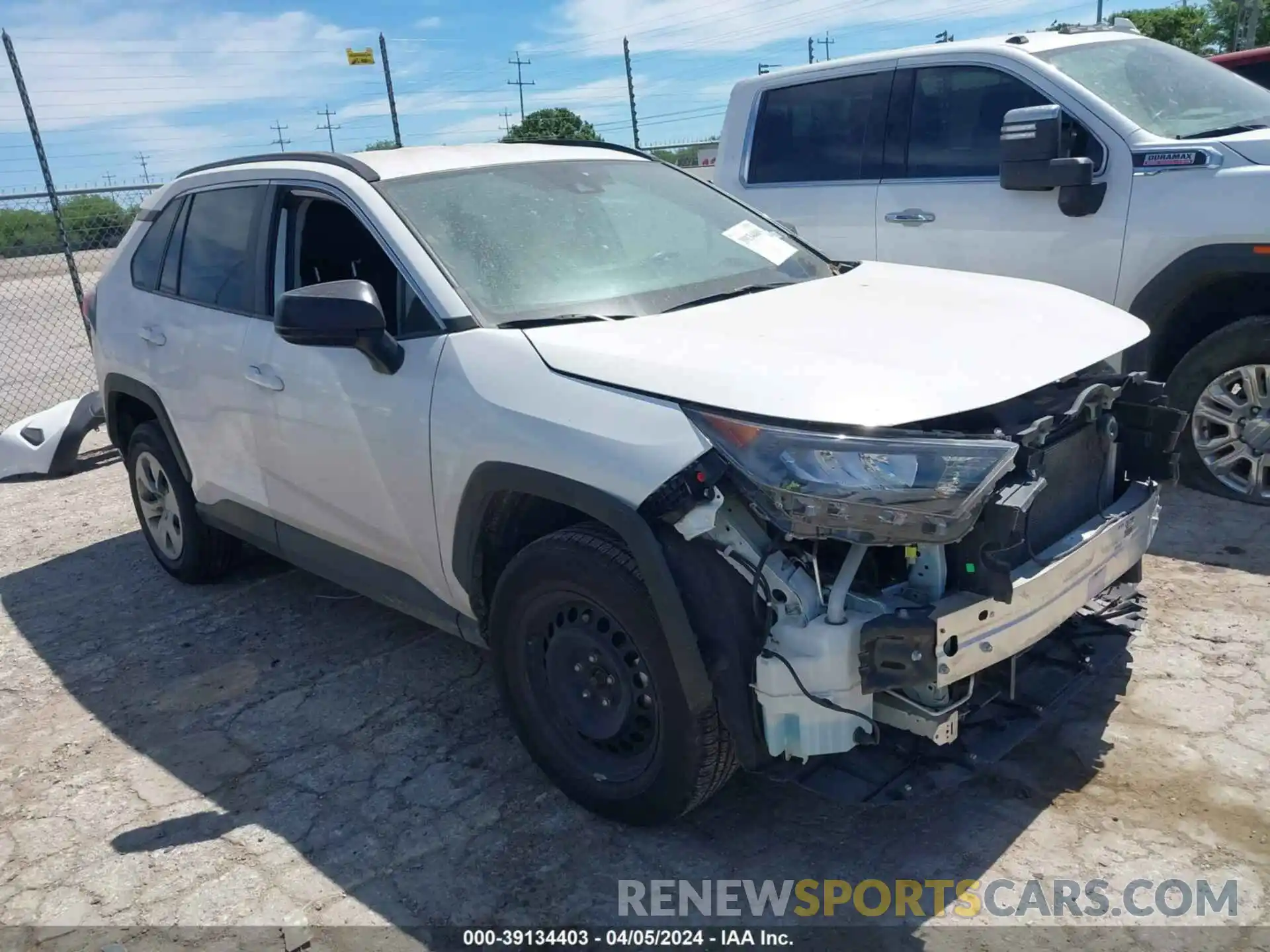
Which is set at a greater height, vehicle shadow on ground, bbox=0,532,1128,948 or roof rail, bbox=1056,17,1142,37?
roof rail, bbox=1056,17,1142,37

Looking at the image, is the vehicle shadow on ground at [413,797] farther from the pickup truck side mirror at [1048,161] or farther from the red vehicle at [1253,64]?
the red vehicle at [1253,64]

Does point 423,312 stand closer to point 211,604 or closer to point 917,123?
point 211,604

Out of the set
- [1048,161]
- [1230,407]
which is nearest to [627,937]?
[1230,407]

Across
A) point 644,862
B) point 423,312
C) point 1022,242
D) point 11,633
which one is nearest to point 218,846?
point 644,862

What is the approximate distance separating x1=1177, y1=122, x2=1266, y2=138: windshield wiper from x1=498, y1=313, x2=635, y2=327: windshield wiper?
11.1 ft

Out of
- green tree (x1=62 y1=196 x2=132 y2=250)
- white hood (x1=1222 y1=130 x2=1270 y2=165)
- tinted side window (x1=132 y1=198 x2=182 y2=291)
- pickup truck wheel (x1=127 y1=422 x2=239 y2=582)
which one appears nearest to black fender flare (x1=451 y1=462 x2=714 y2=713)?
pickup truck wheel (x1=127 y1=422 x2=239 y2=582)

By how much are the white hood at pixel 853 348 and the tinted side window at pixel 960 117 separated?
222 centimetres

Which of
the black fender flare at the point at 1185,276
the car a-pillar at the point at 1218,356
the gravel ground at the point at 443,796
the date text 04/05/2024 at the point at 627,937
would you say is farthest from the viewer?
the car a-pillar at the point at 1218,356

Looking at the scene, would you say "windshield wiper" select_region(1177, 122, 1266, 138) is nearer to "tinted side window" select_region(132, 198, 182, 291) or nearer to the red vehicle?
the red vehicle

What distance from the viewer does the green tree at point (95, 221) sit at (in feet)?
34.6

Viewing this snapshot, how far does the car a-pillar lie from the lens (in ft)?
15.5

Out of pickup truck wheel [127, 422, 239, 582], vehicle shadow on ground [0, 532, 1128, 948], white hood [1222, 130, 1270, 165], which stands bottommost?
vehicle shadow on ground [0, 532, 1128, 948]

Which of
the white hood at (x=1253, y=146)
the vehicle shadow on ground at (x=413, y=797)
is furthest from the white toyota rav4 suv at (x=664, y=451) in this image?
the white hood at (x=1253, y=146)

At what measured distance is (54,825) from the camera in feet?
11.2
